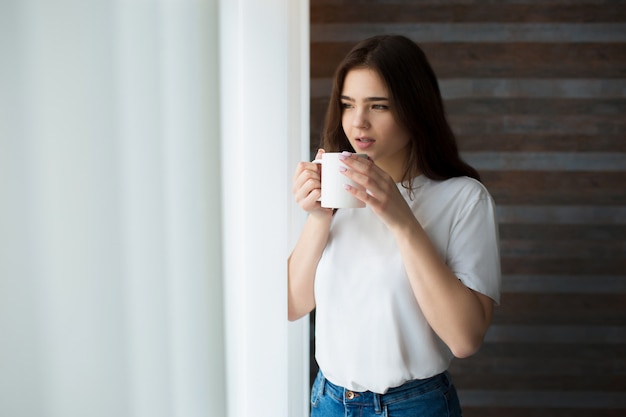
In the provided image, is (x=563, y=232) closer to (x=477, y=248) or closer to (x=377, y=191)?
(x=477, y=248)

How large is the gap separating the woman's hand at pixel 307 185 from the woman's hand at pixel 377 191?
0.08 metres

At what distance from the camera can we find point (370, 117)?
41.2 inches

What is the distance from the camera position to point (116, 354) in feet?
1.38

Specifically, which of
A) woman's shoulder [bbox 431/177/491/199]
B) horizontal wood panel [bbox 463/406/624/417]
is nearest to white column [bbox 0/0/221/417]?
woman's shoulder [bbox 431/177/491/199]

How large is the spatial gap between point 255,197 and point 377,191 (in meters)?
0.22

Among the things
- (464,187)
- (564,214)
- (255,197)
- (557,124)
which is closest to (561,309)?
(564,214)

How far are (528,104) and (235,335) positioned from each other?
1.79 metres

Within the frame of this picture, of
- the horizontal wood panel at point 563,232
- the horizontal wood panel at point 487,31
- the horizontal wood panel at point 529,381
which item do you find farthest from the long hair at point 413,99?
the horizontal wood panel at point 529,381

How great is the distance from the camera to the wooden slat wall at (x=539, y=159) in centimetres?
221

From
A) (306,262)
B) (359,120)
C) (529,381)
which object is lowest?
(529,381)

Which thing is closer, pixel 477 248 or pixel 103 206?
pixel 103 206

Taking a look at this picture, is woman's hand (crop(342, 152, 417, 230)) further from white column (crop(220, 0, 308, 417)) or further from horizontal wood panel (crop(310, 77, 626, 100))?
horizontal wood panel (crop(310, 77, 626, 100))

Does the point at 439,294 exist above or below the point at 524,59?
below

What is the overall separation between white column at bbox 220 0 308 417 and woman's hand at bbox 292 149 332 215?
0.11 meters
